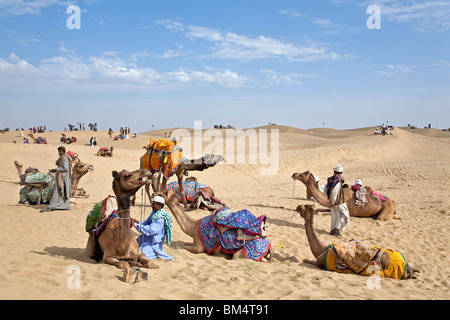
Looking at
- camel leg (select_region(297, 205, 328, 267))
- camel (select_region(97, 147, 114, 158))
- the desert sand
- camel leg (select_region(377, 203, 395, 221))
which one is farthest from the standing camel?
camel (select_region(97, 147, 114, 158))

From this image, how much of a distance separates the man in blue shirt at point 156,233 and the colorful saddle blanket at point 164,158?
4261mm

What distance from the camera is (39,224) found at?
9164 mm

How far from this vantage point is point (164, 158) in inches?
415

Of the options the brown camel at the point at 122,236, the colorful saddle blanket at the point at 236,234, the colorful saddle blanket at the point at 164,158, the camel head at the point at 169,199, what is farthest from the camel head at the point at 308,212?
the colorful saddle blanket at the point at 164,158

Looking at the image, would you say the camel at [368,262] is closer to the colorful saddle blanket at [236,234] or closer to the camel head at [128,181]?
the colorful saddle blanket at [236,234]

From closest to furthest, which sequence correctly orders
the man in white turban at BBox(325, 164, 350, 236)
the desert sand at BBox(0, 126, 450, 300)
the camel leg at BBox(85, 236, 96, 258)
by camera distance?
the desert sand at BBox(0, 126, 450, 300) < the camel leg at BBox(85, 236, 96, 258) < the man in white turban at BBox(325, 164, 350, 236)

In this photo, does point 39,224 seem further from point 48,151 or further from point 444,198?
point 48,151

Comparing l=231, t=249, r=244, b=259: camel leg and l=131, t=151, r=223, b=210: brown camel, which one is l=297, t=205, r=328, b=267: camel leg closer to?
l=231, t=249, r=244, b=259: camel leg

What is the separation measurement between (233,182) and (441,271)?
1384cm

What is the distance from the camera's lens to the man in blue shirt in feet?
19.5

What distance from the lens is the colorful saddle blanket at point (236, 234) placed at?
20.7ft

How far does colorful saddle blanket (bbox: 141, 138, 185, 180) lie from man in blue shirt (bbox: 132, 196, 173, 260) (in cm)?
426

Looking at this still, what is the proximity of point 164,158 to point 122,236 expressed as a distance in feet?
17.5
